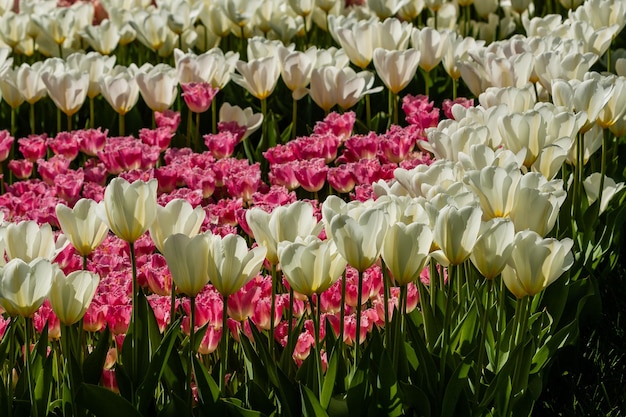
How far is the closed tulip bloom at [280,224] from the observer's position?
224 cm

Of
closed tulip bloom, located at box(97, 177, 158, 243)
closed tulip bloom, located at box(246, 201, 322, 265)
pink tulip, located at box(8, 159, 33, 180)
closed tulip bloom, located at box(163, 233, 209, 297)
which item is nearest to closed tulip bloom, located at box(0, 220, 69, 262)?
closed tulip bloom, located at box(97, 177, 158, 243)

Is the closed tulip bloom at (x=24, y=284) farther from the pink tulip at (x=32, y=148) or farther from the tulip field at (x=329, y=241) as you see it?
the pink tulip at (x=32, y=148)

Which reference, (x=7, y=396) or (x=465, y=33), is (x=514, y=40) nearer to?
(x=465, y=33)

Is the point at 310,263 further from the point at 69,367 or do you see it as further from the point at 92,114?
the point at 92,114

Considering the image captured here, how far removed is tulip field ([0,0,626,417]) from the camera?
7.11ft

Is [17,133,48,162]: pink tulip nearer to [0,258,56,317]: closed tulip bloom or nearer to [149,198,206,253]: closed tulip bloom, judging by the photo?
[149,198,206,253]: closed tulip bloom

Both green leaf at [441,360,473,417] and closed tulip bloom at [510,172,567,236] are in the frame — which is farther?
closed tulip bloom at [510,172,567,236]

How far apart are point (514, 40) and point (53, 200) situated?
1.97 metres

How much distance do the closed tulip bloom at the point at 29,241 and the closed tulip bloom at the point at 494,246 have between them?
0.90m

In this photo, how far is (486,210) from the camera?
246 cm

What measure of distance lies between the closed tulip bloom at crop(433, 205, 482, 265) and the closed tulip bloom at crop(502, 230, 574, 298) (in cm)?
9

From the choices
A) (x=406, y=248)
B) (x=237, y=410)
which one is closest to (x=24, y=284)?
(x=237, y=410)

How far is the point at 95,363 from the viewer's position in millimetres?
2277

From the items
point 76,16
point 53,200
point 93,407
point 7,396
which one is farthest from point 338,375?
point 76,16
